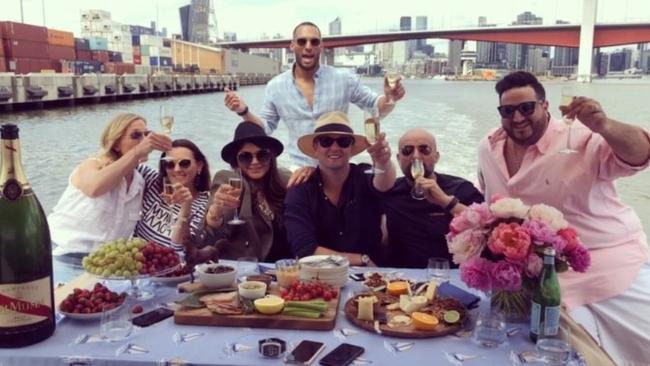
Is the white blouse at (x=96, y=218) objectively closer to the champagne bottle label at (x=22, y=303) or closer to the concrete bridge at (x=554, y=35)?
the champagne bottle label at (x=22, y=303)

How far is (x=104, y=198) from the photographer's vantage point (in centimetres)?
301

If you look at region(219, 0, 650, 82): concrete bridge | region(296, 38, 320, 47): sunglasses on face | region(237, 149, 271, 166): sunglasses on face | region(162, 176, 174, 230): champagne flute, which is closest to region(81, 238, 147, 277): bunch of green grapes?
region(162, 176, 174, 230): champagne flute

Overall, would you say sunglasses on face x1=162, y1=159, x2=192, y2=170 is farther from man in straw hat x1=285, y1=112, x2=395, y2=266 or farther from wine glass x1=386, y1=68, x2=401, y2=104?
wine glass x1=386, y1=68, x2=401, y2=104

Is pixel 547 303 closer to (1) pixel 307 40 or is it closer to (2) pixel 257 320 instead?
(2) pixel 257 320

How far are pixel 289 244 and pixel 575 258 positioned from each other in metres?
1.59

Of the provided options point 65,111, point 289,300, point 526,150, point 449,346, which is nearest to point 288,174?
point 526,150

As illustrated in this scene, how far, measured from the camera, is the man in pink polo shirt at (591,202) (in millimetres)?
2467

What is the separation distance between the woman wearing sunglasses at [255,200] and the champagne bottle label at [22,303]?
47.6 inches

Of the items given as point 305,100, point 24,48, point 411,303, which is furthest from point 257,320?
point 24,48

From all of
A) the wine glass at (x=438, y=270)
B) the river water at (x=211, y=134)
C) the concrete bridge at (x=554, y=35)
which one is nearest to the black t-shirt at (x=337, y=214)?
the wine glass at (x=438, y=270)

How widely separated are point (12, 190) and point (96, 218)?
141 cm

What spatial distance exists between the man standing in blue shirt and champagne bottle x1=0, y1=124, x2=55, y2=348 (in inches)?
94.0

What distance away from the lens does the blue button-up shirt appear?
410 cm

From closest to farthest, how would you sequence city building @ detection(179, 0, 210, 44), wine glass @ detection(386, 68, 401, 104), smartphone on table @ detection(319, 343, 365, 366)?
smartphone on table @ detection(319, 343, 365, 366)
wine glass @ detection(386, 68, 401, 104)
city building @ detection(179, 0, 210, 44)
